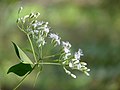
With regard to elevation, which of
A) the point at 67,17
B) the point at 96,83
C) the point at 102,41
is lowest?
the point at 96,83

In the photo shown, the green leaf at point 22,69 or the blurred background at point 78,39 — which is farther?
the blurred background at point 78,39

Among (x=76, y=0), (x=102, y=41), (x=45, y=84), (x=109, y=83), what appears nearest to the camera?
(x=109, y=83)

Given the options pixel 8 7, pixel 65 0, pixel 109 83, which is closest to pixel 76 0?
pixel 65 0

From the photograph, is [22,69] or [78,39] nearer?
[22,69]

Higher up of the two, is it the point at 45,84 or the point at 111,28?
the point at 111,28

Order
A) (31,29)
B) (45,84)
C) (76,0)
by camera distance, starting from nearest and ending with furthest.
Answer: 1. (31,29)
2. (45,84)
3. (76,0)

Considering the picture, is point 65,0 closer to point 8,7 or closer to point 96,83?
point 96,83

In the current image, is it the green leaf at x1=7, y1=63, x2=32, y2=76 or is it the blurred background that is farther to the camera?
the blurred background

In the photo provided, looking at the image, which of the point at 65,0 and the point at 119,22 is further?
the point at 65,0
